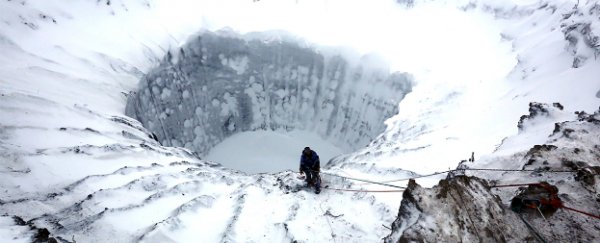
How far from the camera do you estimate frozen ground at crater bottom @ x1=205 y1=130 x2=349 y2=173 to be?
1889 cm

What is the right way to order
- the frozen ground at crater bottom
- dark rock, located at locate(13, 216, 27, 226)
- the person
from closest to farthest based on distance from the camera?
dark rock, located at locate(13, 216, 27, 226) < the person < the frozen ground at crater bottom

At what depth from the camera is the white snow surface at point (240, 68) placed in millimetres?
7469

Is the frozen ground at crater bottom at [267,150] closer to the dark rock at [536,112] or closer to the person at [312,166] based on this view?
the person at [312,166]

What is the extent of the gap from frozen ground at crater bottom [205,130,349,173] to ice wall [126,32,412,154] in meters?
0.37

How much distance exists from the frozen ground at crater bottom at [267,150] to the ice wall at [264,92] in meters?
0.37

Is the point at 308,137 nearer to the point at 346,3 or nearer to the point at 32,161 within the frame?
the point at 346,3

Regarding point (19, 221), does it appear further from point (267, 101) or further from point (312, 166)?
point (267, 101)

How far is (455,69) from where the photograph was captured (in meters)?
15.3

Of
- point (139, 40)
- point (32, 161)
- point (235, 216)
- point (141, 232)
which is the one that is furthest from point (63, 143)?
point (139, 40)

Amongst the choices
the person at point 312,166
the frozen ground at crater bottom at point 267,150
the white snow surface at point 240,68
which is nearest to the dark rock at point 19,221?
the white snow surface at point 240,68

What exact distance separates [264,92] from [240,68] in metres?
1.65

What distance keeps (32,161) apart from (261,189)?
171 inches

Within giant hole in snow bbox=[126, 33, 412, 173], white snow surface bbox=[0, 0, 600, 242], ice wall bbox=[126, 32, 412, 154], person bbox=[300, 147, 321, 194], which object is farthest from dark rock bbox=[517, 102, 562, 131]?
giant hole in snow bbox=[126, 33, 412, 173]

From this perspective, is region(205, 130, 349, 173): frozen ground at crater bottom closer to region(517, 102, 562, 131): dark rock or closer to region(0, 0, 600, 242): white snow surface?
region(0, 0, 600, 242): white snow surface
